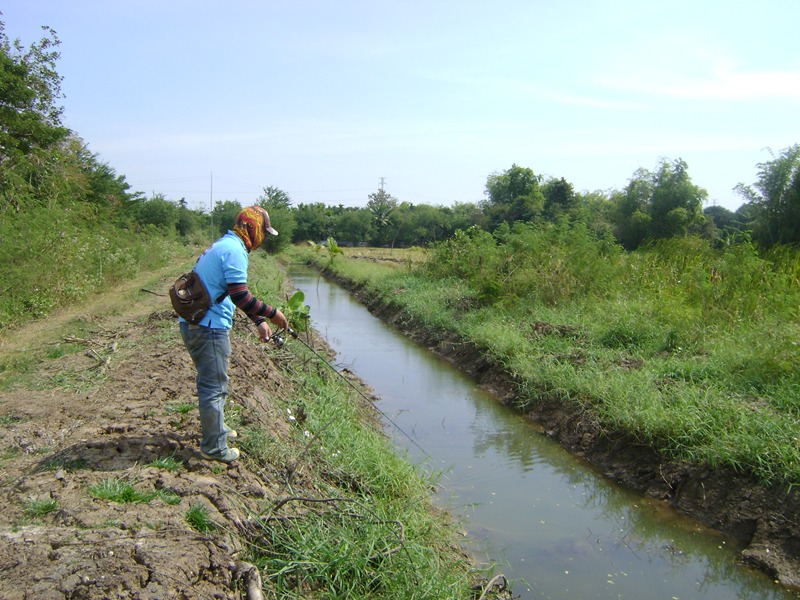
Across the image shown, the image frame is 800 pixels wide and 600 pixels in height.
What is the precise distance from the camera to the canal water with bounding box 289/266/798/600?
5.35m

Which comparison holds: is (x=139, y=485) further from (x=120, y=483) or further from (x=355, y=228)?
(x=355, y=228)

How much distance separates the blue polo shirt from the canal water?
2.92 metres

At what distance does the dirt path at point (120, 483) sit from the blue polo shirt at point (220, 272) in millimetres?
974

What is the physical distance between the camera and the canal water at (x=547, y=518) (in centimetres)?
535

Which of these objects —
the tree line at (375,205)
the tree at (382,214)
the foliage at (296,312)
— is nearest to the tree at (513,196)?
the tree line at (375,205)

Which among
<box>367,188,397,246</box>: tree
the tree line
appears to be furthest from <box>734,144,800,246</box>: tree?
<box>367,188,397,246</box>: tree

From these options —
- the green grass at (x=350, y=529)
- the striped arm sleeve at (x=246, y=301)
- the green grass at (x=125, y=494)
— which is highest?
the striped arm sleeve at (x=246, y=301)

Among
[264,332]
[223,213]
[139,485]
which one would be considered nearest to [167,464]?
[139,485]

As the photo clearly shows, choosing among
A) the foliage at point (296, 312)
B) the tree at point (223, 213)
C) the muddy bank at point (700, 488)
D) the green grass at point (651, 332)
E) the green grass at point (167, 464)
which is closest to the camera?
the green grass at point (167, 464)

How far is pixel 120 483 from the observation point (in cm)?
403

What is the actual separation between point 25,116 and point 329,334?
10466mm

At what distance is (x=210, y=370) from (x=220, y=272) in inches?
26.0

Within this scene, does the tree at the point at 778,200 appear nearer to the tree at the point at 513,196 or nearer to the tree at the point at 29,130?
the tree at the point at 513,196

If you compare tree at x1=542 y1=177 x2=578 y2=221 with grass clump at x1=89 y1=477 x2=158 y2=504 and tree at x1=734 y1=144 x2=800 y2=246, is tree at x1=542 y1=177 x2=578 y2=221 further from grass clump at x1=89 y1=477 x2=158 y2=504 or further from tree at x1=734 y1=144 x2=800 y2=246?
grass clump at x1=89 y1=477 x2=158 y2=504
